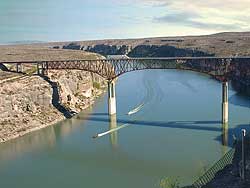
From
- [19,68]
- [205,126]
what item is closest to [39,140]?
[205,126]

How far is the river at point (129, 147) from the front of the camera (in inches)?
1540

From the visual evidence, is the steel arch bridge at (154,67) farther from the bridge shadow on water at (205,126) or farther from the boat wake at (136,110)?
the bridge shadow on water at (205,126)

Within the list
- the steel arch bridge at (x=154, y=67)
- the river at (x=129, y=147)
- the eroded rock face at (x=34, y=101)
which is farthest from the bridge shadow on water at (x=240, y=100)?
the eroded rock face at (x=34, y=101)

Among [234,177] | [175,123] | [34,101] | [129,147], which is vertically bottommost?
[129,147]

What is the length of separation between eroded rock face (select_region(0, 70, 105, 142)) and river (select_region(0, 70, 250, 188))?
1885mm

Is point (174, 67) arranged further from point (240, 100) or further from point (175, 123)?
point (240, 100)

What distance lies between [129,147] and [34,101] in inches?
852

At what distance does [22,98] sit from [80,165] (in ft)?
73.3

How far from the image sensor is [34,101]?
63906 millimetres

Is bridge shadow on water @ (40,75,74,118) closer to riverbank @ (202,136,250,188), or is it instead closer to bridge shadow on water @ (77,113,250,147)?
bridge shadow on water @ (77,113,250,147)

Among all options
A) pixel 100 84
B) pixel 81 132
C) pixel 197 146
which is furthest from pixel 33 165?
pixel 100 84

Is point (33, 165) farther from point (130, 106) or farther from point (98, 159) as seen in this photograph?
point (130, 106)

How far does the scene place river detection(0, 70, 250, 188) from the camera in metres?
39.1

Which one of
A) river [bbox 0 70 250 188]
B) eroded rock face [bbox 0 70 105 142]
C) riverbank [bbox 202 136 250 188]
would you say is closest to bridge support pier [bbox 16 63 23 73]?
eroded rock face [bbox 0 70 105 142]
